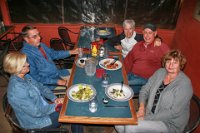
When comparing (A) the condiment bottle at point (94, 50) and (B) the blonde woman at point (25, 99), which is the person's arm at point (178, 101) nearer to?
(B) the blonde woman at point (25, 99)

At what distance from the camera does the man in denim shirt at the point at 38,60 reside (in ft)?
8.41

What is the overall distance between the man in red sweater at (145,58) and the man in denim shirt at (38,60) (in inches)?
44.7

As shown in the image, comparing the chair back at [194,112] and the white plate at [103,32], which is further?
the white plate at [103,32]

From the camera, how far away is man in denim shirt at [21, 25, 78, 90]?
2562mm

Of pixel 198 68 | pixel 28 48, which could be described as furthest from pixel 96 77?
pixel 198 68

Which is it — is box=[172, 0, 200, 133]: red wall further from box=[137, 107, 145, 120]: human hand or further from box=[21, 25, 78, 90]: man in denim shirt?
box=[21, 25, 78, 90]: man in denim shirt

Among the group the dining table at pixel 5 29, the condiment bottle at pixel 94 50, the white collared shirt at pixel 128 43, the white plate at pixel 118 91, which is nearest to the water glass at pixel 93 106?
the white plate at pixel 118 91

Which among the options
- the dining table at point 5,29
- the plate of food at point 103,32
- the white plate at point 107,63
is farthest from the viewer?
the dining table at point 5,29

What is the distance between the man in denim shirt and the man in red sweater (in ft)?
3.73

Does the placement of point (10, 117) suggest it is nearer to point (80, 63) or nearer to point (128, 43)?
point (80, 63)

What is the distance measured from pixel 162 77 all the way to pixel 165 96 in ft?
0.84

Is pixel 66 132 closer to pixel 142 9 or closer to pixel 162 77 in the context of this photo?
pixel 162 77

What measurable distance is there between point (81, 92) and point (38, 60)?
0.92 meters

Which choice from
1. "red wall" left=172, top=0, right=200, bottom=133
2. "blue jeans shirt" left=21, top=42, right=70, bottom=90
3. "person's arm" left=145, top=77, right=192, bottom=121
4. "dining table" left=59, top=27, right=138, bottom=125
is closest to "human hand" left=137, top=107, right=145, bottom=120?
"person's arm" left=145, top=77, right=192, bottom=121
